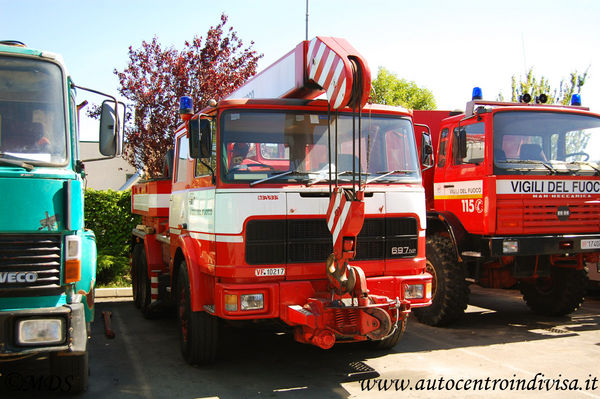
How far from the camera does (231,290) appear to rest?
5.03 metres

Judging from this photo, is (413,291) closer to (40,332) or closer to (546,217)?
(546,217)

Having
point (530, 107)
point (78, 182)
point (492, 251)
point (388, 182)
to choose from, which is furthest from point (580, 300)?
point (78, 182)

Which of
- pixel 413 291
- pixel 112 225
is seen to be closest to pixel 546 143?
pixel 413 291

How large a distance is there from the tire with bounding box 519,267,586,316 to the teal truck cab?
259 inches

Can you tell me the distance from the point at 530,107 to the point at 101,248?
27.6 feet

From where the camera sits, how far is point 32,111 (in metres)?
4.44

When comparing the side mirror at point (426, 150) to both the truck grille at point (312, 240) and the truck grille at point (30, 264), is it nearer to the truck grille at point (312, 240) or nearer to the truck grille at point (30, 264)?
the truck grille at point (312, 240)

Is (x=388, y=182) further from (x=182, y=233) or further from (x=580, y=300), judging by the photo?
(x=580, y=300)

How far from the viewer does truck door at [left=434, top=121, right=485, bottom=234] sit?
7505 mm

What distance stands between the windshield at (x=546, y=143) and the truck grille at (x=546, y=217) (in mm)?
417

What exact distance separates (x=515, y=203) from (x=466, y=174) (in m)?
0.81

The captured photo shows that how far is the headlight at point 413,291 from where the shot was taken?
5.54m

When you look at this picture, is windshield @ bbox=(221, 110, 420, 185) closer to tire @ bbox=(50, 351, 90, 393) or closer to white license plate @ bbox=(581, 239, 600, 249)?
tire @ bbox=(50, 351, 90, 393)

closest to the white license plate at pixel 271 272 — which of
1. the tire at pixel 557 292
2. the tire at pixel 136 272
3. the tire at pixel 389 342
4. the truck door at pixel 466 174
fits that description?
the tire at pixel 389 342
